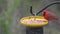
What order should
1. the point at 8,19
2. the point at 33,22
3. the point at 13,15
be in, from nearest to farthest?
the point at 33,22
the point at 8,19
the point at 13,15

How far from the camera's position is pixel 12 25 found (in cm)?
289

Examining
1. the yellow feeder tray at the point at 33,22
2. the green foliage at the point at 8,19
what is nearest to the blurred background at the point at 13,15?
the green foliage at the point at 8,19

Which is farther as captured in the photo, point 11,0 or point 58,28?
point 58,28

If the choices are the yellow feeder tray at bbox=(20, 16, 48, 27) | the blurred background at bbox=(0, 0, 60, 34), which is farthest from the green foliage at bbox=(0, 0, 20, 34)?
the yellow feeder tray at bbox=(20, 16, 48, 27)

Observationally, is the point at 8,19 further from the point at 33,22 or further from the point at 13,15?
the point at 33,22

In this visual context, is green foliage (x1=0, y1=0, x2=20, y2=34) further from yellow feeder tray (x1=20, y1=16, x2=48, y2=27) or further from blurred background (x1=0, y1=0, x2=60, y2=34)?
yellow feeder tray (x1=20, y1=16, x2=48, y2=27)

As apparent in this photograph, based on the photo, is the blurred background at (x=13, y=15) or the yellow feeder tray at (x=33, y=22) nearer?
the yellow feeder tray at (x=33, y=22)

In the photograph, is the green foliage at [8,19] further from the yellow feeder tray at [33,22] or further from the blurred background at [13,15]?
the yellow feeder tray at [33,22]

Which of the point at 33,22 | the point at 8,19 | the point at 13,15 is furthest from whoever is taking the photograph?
the point at 13,15

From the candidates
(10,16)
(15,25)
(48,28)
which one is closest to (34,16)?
(10,16)

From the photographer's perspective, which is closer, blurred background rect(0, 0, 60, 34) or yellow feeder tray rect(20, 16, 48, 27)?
yellow feeder tray rect(20, 16, 48, 27)

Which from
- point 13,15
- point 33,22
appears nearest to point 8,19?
point 13,15

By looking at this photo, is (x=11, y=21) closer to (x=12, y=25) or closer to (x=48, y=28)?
(x=12, y=25)

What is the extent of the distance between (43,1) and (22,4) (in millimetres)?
588
